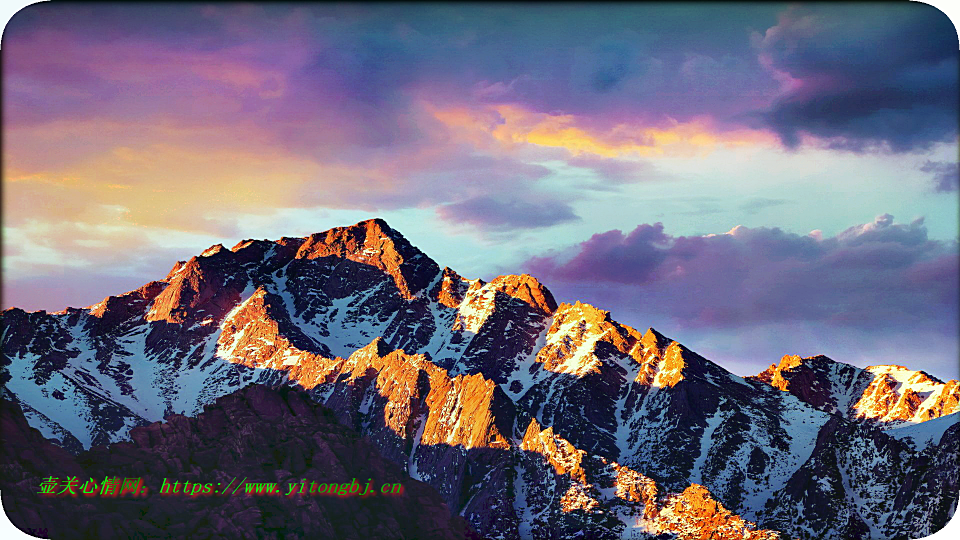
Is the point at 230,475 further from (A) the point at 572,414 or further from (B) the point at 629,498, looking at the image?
(A) the point at 572,414

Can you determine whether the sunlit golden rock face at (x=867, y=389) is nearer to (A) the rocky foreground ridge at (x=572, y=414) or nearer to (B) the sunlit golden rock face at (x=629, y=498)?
(A) the rocky foreground ridge at (x=572, y=414)

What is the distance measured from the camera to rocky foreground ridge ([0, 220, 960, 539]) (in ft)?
388

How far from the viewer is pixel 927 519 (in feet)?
344

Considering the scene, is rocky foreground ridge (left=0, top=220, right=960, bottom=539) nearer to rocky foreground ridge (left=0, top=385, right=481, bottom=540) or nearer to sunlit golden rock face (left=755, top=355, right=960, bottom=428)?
sunlit golden rock face (left=755, top=355, right=960, bottom=428)

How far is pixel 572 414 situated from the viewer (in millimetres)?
160750

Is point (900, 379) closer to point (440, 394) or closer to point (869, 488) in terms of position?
point (869, 488)

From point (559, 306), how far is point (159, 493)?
4135 inches

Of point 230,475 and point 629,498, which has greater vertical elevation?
point 629,498

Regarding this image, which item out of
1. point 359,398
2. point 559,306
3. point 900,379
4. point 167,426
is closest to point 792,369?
point 900,379

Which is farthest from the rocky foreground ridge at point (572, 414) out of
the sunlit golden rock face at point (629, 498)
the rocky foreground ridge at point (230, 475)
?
the rocky foreground ridge at point (230, 475)

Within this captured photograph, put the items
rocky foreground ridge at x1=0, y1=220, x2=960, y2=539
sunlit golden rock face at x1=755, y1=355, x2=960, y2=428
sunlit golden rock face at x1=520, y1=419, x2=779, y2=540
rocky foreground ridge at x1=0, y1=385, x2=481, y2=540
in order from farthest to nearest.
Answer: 1. sunlit golden rock face at x1=755, y1=355, x2=960, y2=428
2. rocky foreground ridge at x1=0, y1=220, x2=960, y2=539
3. sunlit golden rock face at x1=520, y1=419, x2=779, y2=540
4. rocky foreground ridge at x1=0, y1=385, x2=481, y2=540

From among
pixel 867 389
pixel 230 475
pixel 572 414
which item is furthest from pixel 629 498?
pixel 867 389

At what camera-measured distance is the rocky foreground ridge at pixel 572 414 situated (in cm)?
11838

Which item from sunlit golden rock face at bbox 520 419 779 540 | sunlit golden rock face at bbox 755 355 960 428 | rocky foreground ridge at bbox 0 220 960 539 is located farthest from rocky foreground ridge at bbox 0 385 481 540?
sunlit golden rock face at bbox 755 355 960 428
